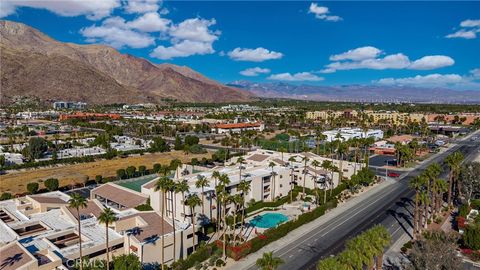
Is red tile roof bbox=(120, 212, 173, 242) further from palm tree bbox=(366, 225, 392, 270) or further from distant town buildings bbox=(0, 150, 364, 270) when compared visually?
palm tree bbox=(366, 225, 392, 270)

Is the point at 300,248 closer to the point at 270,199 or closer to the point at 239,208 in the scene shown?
the point at 239,208

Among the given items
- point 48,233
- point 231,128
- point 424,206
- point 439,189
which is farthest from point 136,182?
point 231,128

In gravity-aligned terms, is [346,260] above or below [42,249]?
above

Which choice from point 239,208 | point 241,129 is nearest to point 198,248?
point 239,208

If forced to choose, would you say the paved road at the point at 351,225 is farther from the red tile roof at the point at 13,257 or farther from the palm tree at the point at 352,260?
the red tile roof at the point at 13,257

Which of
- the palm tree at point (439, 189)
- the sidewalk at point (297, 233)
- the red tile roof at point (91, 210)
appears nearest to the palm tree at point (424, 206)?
the palm tree at point (439, 189)
